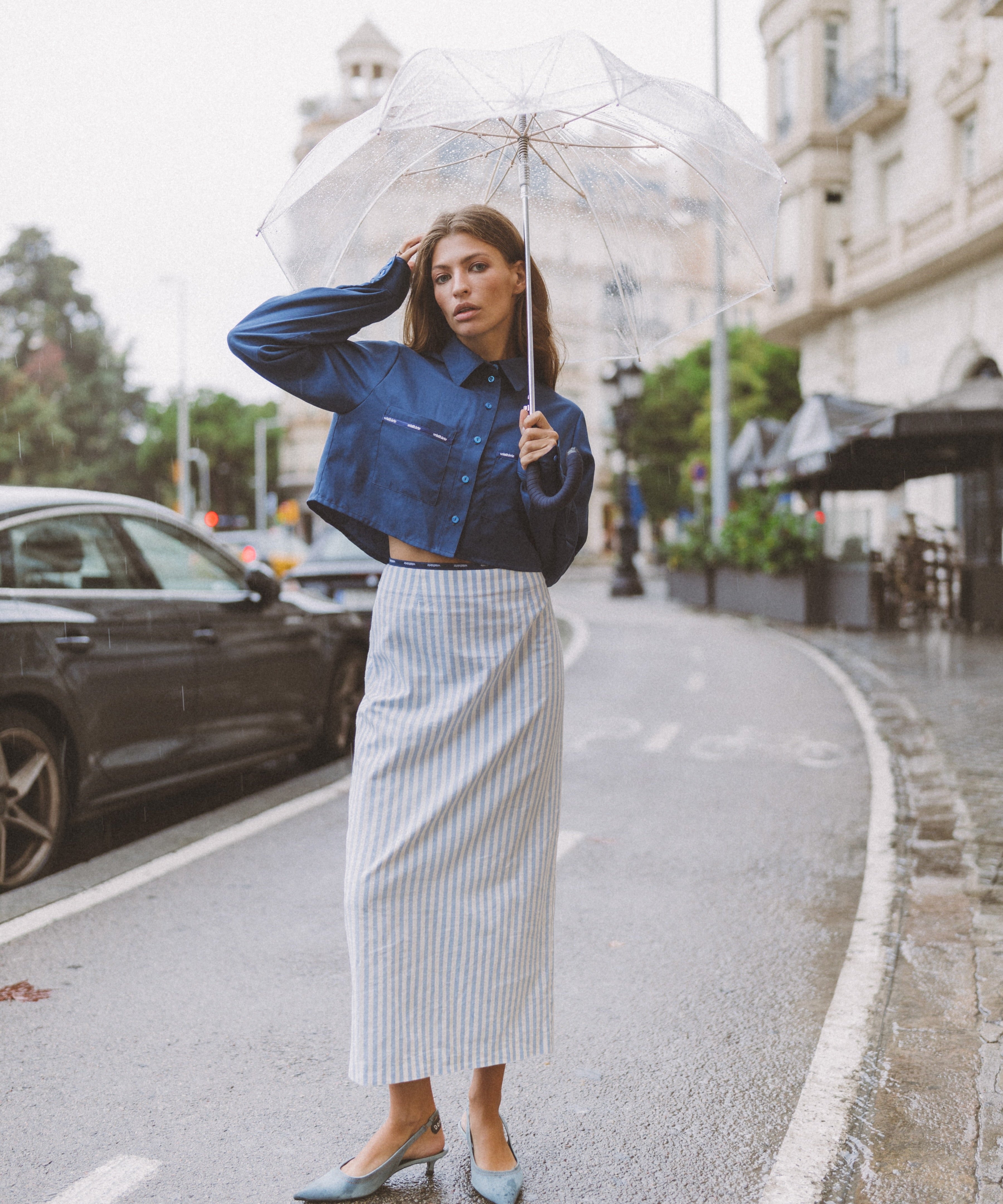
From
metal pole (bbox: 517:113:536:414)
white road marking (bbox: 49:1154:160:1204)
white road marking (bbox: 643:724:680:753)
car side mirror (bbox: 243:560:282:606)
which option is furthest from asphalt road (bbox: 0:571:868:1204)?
metal pole (bbox: 517:113:536:414)

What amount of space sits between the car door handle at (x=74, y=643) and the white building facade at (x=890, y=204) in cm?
1434

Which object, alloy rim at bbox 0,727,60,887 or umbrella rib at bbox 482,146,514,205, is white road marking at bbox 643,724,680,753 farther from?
umbrella rib at bbox 482,146,514,205

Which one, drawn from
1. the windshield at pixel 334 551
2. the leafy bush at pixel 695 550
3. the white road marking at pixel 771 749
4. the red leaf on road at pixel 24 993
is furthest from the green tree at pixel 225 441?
the red leaf on road at pixel 24 993

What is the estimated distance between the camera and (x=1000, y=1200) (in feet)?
8.52

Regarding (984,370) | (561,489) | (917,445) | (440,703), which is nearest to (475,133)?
(561,489)

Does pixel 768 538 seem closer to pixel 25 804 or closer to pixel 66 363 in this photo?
pixel 25 804

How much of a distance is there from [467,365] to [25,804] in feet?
10.0

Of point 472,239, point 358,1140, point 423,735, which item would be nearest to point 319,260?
point 472,239

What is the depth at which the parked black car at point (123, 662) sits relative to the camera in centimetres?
485

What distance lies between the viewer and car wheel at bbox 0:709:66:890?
186 inches

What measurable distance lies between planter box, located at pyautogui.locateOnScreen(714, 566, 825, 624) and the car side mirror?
12692 millimetres

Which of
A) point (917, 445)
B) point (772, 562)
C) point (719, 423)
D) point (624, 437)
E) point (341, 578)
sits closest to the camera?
point (341, 578)

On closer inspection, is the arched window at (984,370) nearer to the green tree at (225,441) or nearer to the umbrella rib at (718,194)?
the umbrella rib at (718,194)

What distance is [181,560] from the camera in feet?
19.9
